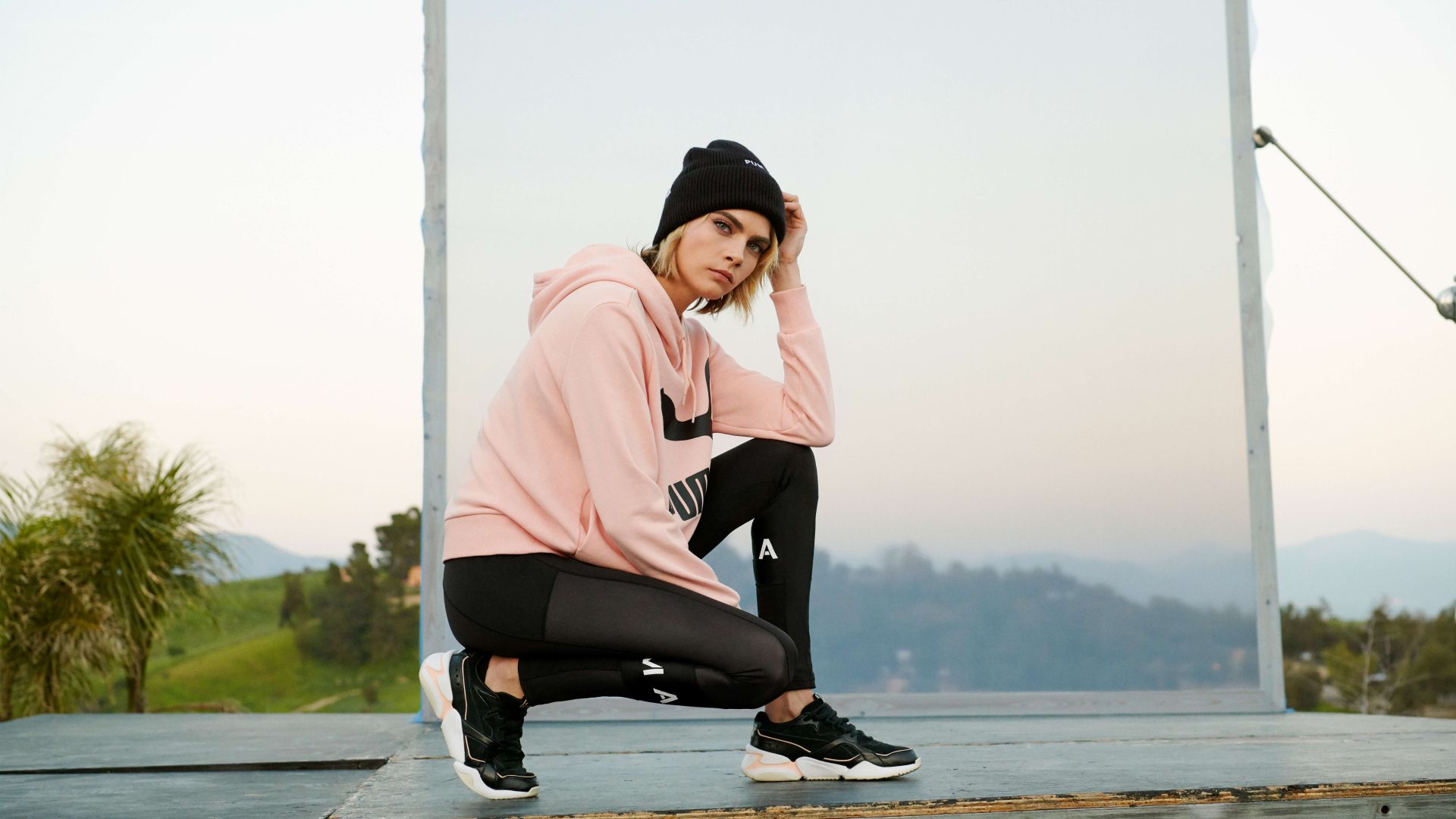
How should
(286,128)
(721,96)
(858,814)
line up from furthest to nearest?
(286,128) → (721,96) → (858,814)

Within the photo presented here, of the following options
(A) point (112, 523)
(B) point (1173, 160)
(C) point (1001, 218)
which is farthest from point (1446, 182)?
(A) point (112, 523)

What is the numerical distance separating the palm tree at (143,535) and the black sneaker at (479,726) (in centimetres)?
294

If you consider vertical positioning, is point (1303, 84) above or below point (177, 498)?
above

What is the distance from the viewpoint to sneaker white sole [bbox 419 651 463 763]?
3.91 ft

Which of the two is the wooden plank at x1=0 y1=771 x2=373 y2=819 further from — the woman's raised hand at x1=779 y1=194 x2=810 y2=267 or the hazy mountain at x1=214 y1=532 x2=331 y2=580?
the hazy mountain at x1=214 y1=532 x2=331 y2=580

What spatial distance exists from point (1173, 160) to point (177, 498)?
11.7 feet

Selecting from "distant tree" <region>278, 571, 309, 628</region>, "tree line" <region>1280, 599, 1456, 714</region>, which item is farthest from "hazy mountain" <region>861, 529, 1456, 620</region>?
"distant tree" <region>278, 571, 309, 628</region>

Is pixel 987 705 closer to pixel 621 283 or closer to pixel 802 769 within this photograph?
pixel 802 769

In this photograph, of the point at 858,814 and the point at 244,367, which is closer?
the point at 858,814

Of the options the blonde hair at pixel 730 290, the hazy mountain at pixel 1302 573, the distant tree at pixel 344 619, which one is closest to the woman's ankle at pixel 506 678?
the blonde hair at pixel 730 290

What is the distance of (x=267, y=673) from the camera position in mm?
5406

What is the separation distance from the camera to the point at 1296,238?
4391mm

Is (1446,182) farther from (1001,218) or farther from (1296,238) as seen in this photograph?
(1001,218)

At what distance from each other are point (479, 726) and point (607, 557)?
24 cm
